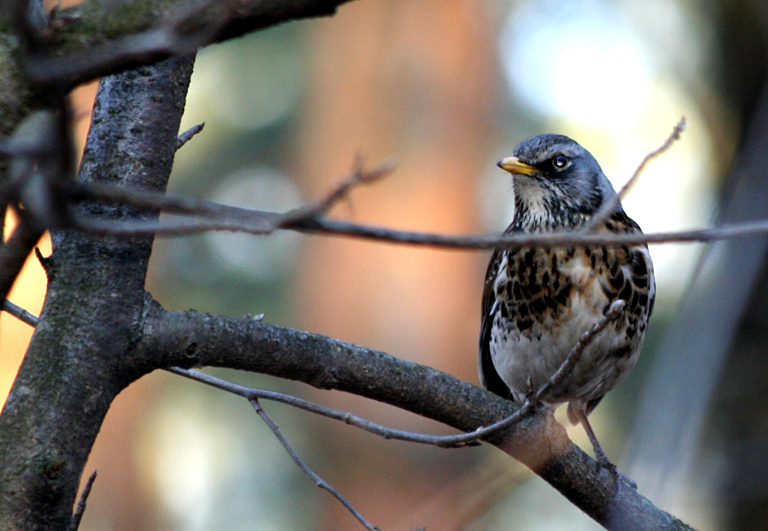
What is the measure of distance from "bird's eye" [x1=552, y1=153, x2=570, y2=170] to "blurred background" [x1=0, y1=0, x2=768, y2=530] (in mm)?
661

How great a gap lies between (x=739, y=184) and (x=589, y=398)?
2.05 metres

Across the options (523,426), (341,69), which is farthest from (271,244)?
(523,426)

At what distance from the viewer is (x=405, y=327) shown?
7.09 meters

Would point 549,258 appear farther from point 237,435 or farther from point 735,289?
point 237,435

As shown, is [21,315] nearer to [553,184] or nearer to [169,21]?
[169,21]

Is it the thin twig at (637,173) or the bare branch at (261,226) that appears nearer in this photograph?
the bare branch at (261,226)

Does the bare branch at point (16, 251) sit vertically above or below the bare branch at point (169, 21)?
below

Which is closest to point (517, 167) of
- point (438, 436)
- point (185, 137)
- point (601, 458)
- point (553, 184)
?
point (553, 184)

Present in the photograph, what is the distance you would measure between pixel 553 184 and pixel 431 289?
3.55 meters

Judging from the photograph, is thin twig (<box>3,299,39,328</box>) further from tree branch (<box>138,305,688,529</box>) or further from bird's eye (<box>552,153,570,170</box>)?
bird's eye (<box>552,153,570,170</box>)

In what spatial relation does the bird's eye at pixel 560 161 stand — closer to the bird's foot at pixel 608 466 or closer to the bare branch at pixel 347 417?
the bird's foot at pixel 608 466

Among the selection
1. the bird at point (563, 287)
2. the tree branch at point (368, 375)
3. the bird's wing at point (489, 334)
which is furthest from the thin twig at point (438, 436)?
the bird's wing at point (489, 334)

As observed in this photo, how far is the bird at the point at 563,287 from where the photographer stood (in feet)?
11.0

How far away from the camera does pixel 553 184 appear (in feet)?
12.1
